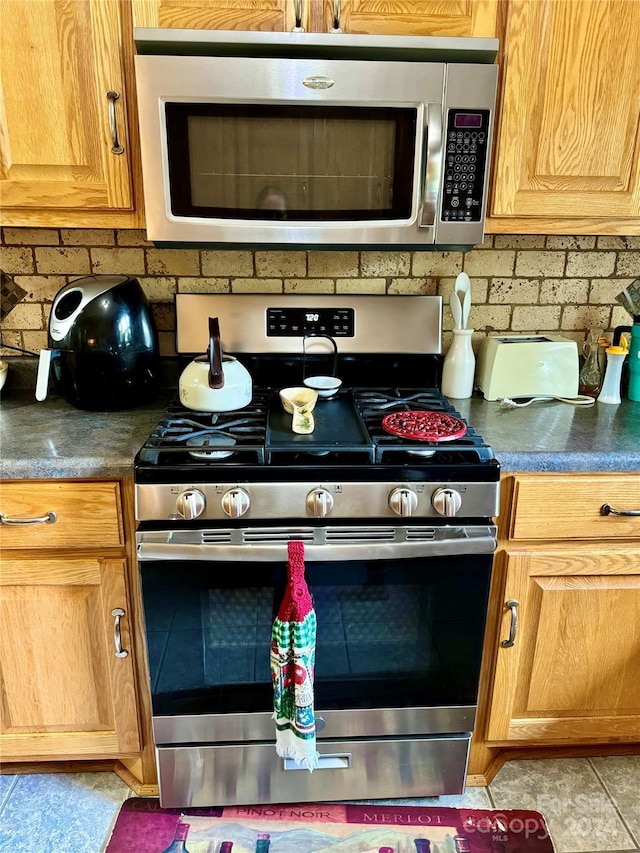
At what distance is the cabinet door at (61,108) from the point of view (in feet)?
4.28

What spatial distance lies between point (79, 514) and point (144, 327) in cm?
50

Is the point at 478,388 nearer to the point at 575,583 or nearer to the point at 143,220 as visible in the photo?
the point at 575,583

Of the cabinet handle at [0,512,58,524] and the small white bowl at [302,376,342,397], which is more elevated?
the small white bowl at [302,376,342,397]

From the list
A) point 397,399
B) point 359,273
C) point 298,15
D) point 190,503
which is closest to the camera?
point 190,503

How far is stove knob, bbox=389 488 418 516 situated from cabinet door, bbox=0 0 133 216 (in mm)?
895

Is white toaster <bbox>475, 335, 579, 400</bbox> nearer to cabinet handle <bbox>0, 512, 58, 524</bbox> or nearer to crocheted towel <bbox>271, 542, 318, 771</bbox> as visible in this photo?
crocheted towel <bbox>271, 542, 318, 771</bbox>

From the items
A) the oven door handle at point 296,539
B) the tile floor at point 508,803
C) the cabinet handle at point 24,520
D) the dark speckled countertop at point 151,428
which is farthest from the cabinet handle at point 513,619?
the cabinet handle at point 24,520

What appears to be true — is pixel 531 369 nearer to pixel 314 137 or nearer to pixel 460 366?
pixel 460 366

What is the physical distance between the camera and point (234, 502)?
47.4 inches

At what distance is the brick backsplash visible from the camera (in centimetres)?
171

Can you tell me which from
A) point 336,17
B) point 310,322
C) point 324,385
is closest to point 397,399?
point 324,385

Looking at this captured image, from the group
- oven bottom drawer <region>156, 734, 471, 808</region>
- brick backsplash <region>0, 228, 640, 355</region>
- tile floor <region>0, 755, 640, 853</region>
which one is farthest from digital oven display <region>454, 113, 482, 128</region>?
tile floor <region>0, 755, 640, 853</region>

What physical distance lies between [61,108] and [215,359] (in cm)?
63

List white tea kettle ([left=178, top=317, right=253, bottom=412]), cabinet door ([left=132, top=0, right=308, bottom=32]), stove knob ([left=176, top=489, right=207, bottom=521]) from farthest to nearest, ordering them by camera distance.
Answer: white tea kettle ([left=178, top=317, right=253, bottom=412]), cabinet door ([left=132, top=0, right=308, bottom=32]), stove knob ([left=176, top=489, right=207, bottom=521])
